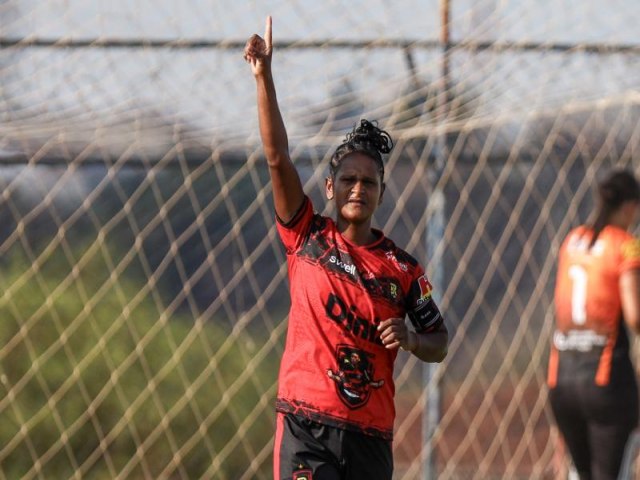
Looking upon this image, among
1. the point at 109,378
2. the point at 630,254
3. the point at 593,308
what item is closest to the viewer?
the point at 630,254

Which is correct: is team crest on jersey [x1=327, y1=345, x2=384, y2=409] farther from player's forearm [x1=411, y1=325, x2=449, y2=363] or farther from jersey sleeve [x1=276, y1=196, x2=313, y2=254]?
jersey sleeve [x1=276, y1=196, x2=313, y2=254]

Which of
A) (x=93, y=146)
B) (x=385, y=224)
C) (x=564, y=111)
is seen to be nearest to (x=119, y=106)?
(x=93, y=146)

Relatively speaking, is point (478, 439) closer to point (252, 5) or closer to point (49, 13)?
point (252, 5)

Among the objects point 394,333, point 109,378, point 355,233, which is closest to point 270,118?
point 355,233

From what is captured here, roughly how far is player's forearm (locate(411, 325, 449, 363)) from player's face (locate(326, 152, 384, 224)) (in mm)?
366

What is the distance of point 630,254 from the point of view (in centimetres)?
579

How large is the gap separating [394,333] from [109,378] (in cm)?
297

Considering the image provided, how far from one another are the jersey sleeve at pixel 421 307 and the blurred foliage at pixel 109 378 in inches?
101

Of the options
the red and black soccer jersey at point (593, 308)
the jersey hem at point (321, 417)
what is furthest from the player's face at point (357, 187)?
the red and black soccer jersey at point (593, 308)

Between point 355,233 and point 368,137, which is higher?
point 368,137

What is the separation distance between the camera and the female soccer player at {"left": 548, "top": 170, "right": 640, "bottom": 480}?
595 cm

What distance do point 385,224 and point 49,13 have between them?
1928 millimetres

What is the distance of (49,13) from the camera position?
628cm

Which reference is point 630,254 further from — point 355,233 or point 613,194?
point 355,233
